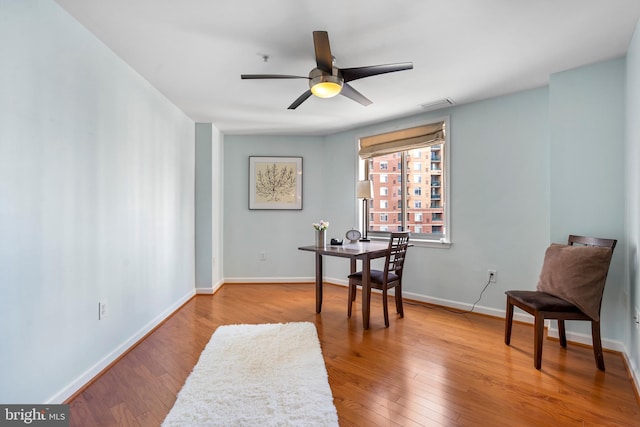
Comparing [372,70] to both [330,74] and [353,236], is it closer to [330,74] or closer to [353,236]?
[330,74]

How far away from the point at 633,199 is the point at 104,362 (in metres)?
3.90

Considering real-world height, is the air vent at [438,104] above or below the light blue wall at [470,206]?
above

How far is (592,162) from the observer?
2551 mm

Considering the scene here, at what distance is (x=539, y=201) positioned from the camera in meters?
3.05

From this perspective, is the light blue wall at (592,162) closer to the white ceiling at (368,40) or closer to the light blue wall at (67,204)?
the white ceiling at (368,40)

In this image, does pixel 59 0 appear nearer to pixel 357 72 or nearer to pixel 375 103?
pixel 357 72

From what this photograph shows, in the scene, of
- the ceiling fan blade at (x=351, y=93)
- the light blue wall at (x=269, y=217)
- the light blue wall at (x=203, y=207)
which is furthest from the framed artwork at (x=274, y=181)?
the ceiling fan blade at (x=351, y=93)

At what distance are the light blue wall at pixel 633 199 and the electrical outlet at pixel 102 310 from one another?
356 cm

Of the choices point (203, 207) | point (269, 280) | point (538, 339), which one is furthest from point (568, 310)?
point (203, 207)

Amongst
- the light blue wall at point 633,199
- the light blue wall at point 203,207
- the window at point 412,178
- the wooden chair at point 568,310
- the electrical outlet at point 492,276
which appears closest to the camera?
the light blue wall at point 633,199

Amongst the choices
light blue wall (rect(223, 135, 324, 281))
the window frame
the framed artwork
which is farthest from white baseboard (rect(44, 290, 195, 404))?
the window frame

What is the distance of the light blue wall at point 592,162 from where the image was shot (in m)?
2.45

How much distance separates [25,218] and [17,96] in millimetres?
616

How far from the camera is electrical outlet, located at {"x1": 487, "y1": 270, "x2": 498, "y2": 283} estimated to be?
3317 mm
